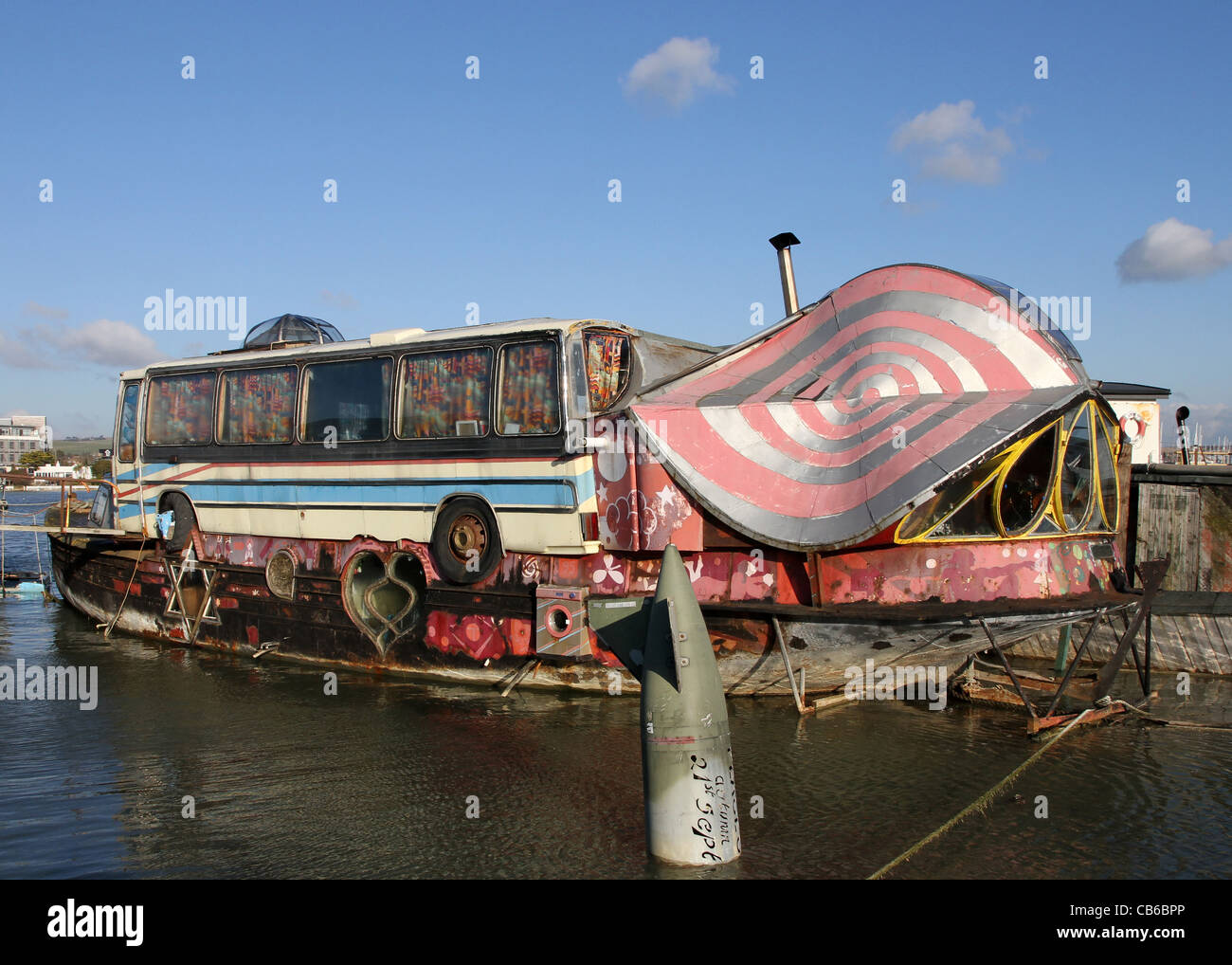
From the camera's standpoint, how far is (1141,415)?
1981cm

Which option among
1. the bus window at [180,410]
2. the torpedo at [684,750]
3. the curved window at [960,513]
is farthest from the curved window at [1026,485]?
the bus window at [180,410]

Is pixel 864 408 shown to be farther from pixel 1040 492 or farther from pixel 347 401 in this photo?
pixel 347 401

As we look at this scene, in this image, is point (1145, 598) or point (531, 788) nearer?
point (531, 788)

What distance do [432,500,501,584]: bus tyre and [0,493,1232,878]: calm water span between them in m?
1.73

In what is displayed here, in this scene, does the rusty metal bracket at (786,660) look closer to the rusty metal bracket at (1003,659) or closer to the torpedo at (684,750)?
the rusty metal bracket at (1003,659)

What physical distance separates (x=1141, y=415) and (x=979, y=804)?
44.1ft

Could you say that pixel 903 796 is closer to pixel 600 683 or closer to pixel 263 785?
pixel 600 683

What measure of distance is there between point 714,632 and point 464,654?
13.0ft

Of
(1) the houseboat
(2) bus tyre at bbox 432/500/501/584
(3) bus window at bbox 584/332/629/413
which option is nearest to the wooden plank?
(1) the houseboat

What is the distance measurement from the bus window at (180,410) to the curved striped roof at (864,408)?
9020 mm
